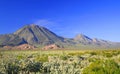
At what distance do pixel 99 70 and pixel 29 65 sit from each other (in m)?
4.68

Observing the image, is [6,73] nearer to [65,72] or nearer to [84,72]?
[65,72]

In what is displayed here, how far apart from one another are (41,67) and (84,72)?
3.44 m

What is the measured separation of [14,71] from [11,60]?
0.94 m

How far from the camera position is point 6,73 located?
1494 centimetres

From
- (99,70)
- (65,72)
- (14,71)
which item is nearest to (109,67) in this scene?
(99,70)

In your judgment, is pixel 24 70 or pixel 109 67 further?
pixel 24 70

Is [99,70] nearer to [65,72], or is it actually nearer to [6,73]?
[65,72]

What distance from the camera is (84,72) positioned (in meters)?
14.8

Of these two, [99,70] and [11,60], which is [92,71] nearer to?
[99,70]

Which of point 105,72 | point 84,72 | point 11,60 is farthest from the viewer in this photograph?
point 11,60

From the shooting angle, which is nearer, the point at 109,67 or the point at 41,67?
the point at 109,67

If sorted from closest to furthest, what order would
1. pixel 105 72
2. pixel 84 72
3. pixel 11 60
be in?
pixel 105 72 < pixel 84 72 < pixel 11 60

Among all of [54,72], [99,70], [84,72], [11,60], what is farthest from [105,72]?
[11,60]

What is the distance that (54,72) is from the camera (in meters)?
Answer: 15.2
